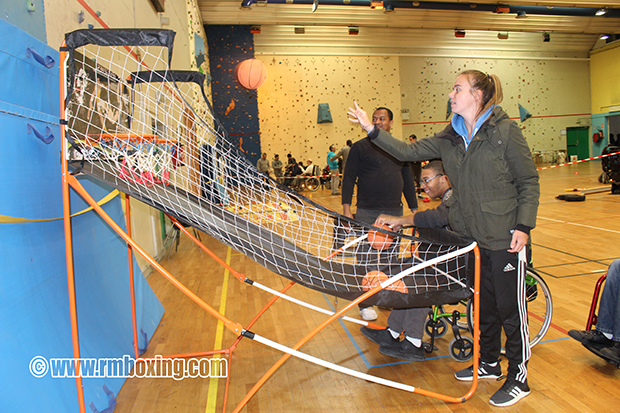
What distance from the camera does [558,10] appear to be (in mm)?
14398

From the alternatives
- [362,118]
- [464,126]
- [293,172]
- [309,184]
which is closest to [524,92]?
[309,184]

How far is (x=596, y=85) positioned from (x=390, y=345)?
71.6 feet

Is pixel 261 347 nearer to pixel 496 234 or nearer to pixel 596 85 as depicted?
pixel 496 234

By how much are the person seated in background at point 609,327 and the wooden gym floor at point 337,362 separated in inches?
4.7

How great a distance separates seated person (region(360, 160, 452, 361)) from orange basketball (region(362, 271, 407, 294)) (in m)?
0.45

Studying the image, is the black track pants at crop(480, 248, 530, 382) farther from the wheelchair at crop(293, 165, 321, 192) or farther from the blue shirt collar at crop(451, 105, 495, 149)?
the wheelchair at crop(293, 165, 321, 192)

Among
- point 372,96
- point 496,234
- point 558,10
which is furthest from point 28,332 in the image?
point 558,10

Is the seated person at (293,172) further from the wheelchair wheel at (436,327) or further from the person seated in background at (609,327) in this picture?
the person seated in background at (609,327)

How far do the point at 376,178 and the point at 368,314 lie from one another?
1015 millimetres

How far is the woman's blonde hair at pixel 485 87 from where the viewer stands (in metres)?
1.81

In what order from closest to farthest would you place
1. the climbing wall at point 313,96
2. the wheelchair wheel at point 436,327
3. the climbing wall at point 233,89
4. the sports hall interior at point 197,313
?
the sports hall interior at point 197,313
the wheelchair wheel at point 436,327
the climbing wall at point 233,89
the climbing wall at point 313,96

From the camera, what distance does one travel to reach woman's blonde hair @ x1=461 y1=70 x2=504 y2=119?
1811mm

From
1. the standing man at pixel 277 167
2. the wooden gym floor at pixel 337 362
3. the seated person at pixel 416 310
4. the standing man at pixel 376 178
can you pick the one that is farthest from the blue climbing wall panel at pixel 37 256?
the standing man at pixel 277 167

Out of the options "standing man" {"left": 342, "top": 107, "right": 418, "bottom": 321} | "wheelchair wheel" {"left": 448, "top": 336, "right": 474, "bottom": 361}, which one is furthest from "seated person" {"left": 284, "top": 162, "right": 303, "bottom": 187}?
"wheelchair wheel" {"left": 448, "top": 336, "right": 474, "bottom": 361}
